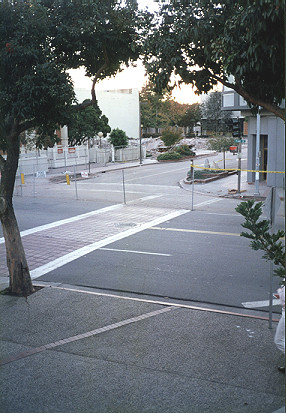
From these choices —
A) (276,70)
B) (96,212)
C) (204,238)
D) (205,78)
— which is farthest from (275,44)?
(96,212)

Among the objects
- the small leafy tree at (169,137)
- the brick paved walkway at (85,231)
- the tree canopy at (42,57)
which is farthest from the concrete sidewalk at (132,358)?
the small leafy tree at (169,137)

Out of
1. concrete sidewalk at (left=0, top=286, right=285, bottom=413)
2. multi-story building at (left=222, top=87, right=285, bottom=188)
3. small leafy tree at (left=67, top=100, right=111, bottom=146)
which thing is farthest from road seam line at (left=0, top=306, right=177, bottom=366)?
small leafy tree at (left=67, top=100, right=111, bottom=146)

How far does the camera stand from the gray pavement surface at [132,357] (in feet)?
18.9

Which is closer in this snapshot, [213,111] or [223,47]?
[223,47]

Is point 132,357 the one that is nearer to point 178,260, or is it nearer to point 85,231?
point 178,260

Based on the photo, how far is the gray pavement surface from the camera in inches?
227

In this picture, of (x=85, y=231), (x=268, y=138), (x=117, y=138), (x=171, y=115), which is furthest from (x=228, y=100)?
(x=171, y=115)

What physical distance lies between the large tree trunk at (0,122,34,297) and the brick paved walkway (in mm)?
1385

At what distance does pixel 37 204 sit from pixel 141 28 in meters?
13.4

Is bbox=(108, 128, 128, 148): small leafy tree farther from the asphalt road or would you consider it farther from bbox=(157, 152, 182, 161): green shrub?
the asphalt road

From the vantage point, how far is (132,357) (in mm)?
7000

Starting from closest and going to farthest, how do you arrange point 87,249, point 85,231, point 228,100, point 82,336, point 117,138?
point 82,336, point 87,249, point 85,231, point 228,100, point 117,138

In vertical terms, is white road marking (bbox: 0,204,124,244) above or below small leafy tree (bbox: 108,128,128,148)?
below

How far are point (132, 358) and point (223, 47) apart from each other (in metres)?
5.67
